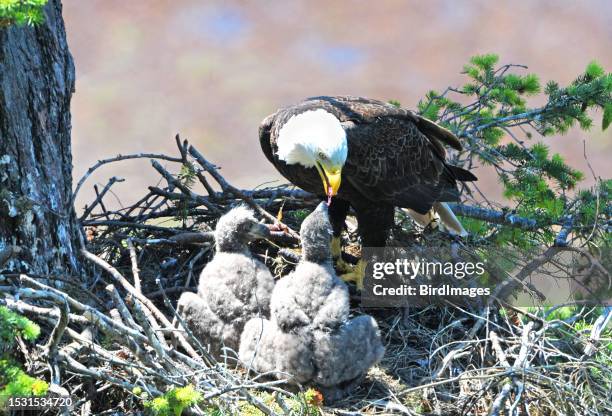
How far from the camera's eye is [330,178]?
16.7 ft

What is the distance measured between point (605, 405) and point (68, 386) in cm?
269

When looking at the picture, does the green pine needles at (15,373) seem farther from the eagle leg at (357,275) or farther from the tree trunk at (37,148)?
the eagle leg at (357,275)

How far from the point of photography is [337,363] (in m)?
3.93

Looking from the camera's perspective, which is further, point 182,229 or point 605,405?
point 182,229

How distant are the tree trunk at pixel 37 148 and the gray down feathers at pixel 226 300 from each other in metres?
0.89

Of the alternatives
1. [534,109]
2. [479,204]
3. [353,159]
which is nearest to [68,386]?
[353,159]

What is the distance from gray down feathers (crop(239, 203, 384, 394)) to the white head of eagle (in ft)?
3.31

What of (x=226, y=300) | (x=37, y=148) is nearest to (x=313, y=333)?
(x=226, y=300)

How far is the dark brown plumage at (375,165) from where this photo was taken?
5.41 m

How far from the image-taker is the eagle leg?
5430 millimetres

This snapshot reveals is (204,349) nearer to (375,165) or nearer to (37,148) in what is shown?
(37,148)

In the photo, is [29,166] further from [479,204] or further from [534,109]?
[534,109]

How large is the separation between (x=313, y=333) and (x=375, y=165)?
1.82 m

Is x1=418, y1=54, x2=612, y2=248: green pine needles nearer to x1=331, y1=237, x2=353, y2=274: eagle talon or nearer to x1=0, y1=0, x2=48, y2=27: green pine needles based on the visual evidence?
x1=331, y1=237, x2=353, y2=274: eagle talon
